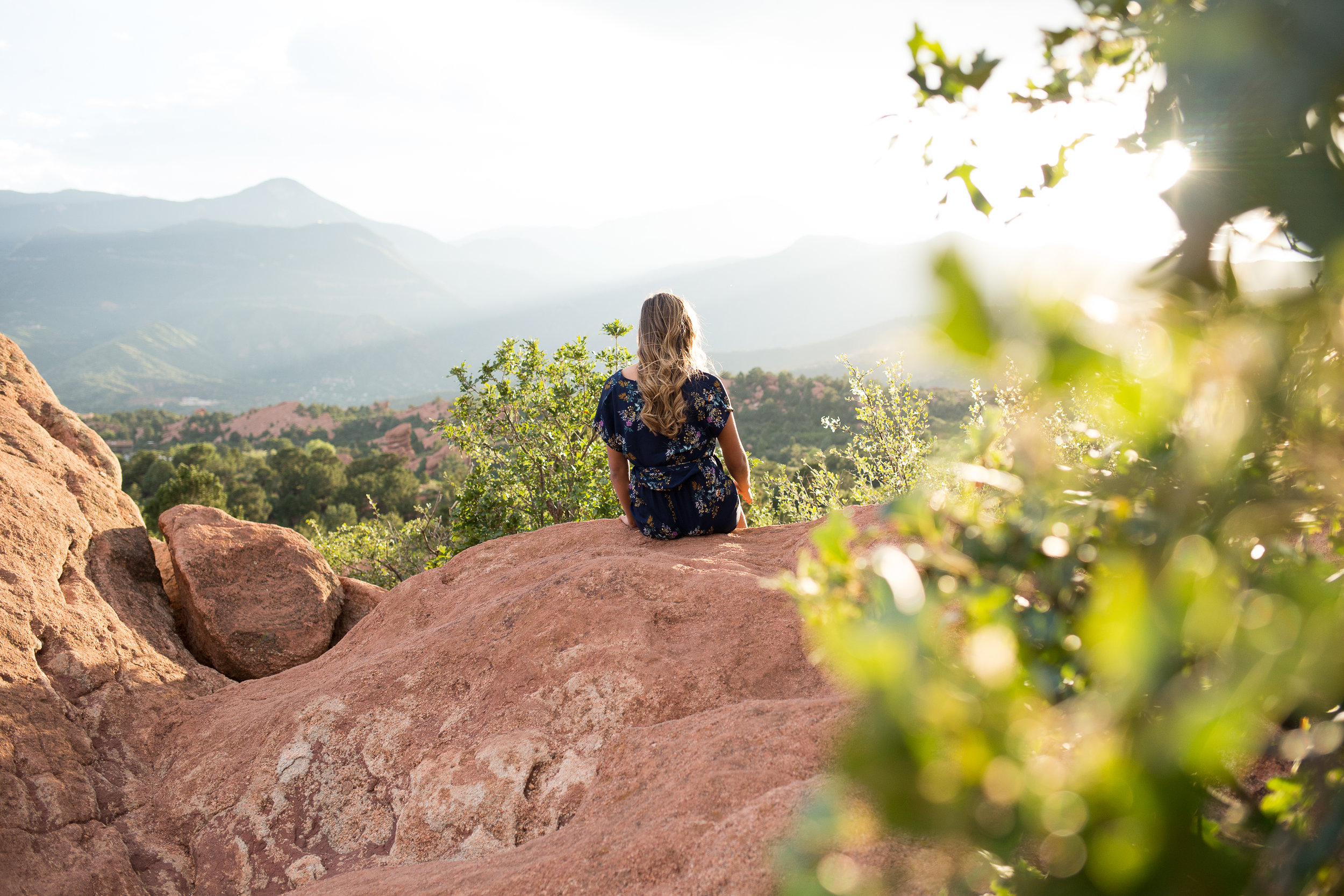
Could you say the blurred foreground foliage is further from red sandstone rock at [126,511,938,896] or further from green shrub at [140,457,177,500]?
green shrub at [140,457,177,500]

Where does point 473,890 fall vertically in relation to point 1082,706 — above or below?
below

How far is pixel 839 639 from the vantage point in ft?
1.80

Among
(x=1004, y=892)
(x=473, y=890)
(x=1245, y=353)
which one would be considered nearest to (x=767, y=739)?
(x=473, y=890)

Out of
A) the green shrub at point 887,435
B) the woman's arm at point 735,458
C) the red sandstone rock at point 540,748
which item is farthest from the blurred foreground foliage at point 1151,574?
the green shrub at point 887,435

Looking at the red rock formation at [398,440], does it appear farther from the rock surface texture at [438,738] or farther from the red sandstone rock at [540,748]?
the red sandstone rock at [540,748]

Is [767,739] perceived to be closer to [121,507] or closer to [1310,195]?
[1310,195]

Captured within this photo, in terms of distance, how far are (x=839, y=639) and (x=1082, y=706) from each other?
9.7 inches

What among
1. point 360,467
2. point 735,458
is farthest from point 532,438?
point 360,467

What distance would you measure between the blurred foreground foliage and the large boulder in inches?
227

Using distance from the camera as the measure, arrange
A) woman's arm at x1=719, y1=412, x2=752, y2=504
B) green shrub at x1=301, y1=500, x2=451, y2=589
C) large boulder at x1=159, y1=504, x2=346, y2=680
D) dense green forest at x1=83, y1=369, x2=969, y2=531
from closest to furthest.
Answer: woman's arm at x1=719, y1=412, x2=752, y2=504 → large boulder at x1=159, y1=504, x2=346, y2=680 → green shrub at x1=301, y1=500, x2=451, y2=589 → dense green forest at x1=83, y1=369, x2=969, y2=531

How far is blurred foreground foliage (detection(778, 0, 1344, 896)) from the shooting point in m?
0.56

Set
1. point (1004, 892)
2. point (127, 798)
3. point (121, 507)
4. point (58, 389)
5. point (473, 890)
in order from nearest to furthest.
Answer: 1. point (1004, 892)
2. point (473, 890)
3. point (127, 798)
4. point (121, 507)
5. point (58, 389)

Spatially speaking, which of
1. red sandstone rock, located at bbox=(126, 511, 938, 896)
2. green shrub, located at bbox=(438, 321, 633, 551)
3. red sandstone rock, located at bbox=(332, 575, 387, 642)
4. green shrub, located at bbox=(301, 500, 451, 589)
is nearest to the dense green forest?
green shrub, located at bbox=(301, 500, 451, 589)

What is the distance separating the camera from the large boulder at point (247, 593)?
5527 mm
